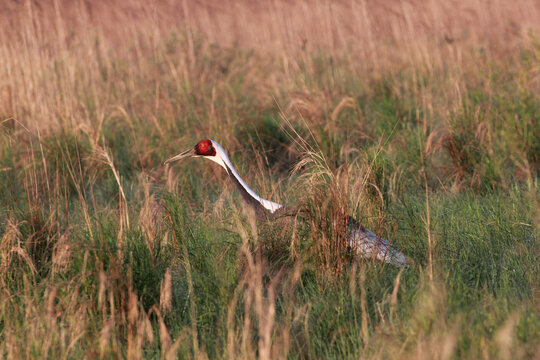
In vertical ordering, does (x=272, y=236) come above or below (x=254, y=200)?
below

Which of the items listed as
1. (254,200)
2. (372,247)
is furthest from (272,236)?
(372,247)

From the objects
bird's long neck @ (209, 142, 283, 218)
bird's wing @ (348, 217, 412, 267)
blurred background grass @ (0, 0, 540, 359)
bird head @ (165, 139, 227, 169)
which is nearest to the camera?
blurred background grass @ (0, 0, 540, 359)

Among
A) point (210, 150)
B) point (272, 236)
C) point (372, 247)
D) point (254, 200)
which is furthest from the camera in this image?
point (210, 150)

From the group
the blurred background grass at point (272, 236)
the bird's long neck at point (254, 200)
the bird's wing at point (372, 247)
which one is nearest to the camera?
the blurred background grass at point (272, 236)

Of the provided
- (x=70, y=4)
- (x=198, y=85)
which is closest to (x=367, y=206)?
(x=198, y=85)

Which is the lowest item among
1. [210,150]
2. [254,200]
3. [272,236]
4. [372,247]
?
[372,247]

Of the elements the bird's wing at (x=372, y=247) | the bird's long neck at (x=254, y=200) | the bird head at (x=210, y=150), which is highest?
the bird head at (x=210, y=150)

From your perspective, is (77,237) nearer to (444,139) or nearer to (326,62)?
(444,139)

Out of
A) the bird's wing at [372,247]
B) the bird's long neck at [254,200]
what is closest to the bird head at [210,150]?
the bird's long neck at [254,200]

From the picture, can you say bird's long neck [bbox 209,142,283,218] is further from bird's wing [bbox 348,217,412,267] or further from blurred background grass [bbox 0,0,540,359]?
bird's wing [bbox 348,217,412,267]

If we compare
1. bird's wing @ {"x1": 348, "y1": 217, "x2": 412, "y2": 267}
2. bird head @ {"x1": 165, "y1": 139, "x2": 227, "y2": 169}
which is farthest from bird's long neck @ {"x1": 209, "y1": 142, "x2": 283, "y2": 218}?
bird's wing @ {"x1": 348, "y1": 217, "x2": 412, "y2": 267}

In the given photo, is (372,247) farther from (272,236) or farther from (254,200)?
(254,200)

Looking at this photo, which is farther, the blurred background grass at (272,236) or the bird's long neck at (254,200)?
the bird's long neck at (254,200)

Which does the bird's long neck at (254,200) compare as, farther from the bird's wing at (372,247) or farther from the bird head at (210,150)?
the bird's wing at (372,247)
